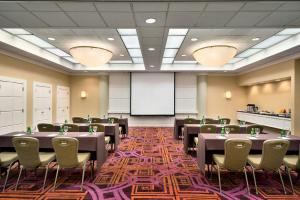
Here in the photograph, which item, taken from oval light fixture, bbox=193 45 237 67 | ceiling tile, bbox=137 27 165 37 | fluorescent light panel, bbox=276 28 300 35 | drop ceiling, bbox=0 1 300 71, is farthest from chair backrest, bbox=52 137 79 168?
fluorescent light panel, bbox=276 28 300 35

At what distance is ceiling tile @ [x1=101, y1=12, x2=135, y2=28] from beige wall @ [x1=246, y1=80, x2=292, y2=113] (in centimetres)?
665

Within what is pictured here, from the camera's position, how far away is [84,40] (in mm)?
5953

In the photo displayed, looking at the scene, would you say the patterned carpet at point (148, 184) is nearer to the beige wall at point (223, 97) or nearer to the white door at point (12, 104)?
the white door at point (12, 104)

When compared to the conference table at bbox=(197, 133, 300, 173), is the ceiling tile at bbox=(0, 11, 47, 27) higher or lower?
higher

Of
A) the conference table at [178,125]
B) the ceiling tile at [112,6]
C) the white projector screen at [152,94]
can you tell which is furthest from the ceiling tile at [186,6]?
the white projector screen at [152,94]

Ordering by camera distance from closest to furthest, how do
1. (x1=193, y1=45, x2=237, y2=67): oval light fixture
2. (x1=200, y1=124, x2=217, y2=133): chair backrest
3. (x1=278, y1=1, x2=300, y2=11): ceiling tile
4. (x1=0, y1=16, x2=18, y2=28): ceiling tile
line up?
(x1=278, y1=1, x2=300, y2=11): ceiling tile
(x1=0, y1=16, x2=18, y2=28): ceiling tile
(x1=200, y1=124, x2=217, y2=133): chair backrest
(x1=193, y1=45, x2=237, y2=67): oval light fixture

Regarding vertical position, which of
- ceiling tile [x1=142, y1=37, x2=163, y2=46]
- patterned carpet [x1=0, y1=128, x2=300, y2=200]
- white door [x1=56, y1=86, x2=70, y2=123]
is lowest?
patterned carpet [x1=0, y1=128, x2=300, y2=200]

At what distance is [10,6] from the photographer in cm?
320

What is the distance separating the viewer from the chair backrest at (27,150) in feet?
10.8

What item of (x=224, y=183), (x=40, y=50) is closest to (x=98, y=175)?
(x=224, y=183)

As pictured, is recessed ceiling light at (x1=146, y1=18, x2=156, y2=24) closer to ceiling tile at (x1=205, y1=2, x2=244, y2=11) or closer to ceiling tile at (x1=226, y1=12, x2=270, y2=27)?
ceiling tile at (x1=205, y1=2, x2=244, y2=11)

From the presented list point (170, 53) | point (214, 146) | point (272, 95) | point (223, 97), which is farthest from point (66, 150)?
point (223, 97)

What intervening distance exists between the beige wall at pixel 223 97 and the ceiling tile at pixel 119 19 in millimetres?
8181

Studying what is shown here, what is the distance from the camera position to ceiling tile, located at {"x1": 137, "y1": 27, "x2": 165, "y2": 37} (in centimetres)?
429
